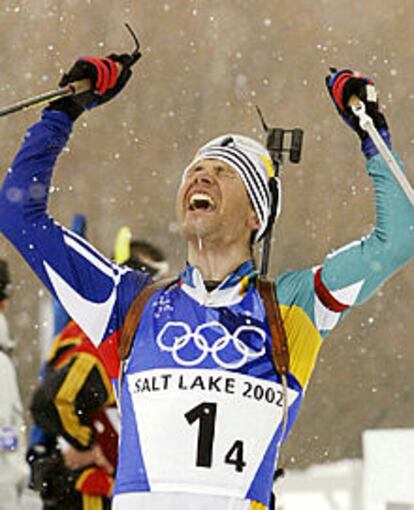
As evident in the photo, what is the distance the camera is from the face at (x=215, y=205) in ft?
8.10

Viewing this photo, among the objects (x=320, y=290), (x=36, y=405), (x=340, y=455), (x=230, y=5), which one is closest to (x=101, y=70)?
(x=320, y=290)

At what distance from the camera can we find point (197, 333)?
2.42 metres

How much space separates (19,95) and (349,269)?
17.6 ft

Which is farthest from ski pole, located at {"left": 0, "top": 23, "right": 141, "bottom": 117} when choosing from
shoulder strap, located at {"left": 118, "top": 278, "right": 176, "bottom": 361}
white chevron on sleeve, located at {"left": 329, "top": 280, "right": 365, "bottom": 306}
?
white chevron on sleeve, located at {"left": 329, "top": 280, "right": 365, "bottom": 306}

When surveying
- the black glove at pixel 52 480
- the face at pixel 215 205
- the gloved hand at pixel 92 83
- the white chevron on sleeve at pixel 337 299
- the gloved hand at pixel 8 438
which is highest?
the gloved hand at pixel 92 83

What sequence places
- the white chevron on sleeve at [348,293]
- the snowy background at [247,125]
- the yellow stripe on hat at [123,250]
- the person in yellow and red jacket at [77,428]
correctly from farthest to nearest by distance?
1. the snowy background at [247,125]
2. the yellow stripe on hat at [123,250]
3. the person in yellow and red jacket at [77,428]
4. the white chevron on sleeve at [348,293]

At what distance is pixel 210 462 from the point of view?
2336 millimetres

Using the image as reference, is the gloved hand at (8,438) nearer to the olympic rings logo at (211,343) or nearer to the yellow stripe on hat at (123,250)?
the yellow stripe on hat at (123,250)

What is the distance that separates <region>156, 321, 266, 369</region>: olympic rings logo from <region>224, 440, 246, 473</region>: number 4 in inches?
5.2

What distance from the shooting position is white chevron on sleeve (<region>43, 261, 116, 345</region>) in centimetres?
249

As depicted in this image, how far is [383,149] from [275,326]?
348 millimetres

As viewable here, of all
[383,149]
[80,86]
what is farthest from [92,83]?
[383,149]

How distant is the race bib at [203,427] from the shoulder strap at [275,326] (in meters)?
0.04

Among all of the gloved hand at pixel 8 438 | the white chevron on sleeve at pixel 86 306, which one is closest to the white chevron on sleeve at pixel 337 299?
the white chevron on sleeve at pixel 86 306
